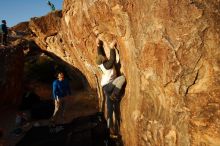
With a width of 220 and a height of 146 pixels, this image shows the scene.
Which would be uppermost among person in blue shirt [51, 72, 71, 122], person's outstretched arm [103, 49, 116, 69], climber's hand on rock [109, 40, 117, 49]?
climber's hand on rock [109, 40, 117, 49]

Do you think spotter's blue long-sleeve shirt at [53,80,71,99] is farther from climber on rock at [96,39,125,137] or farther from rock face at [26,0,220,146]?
rock face at [26,0,220,146]

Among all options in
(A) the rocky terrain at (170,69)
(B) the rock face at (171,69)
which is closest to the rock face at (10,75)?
(A) the rocky terrain at (170,69)

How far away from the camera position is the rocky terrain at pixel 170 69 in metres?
4.59

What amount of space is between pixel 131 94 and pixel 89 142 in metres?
2.97

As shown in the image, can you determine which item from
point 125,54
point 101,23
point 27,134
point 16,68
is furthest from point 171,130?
point 16,68

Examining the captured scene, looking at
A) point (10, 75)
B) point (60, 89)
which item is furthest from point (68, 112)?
point (10, 75)

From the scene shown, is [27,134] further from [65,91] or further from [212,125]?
[212,125]

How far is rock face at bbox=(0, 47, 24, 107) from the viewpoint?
52.6 feet

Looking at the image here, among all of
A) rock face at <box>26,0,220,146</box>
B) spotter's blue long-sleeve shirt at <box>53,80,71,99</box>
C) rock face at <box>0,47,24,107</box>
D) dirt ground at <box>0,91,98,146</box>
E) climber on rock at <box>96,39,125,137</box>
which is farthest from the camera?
rock face at <box>0,47,24,107</box>

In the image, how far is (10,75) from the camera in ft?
54.0

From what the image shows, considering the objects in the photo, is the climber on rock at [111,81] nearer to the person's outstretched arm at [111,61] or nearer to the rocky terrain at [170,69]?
the person's outstretched arm at [111,61]

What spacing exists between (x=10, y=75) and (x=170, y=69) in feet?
42.6

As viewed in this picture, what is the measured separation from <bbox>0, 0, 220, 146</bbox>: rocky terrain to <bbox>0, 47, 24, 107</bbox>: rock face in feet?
34.0

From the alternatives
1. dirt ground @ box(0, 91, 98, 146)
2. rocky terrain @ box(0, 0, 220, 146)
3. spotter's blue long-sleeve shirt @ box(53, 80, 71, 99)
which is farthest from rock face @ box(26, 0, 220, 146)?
dirt ground @ box(0, 91, 98, 146)
